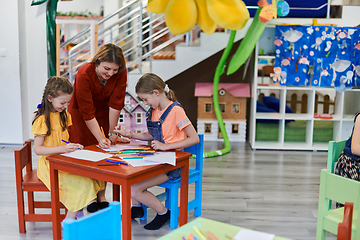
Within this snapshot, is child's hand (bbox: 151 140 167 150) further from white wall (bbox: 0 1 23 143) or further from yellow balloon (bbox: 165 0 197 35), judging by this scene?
white wall (bbox: 0 1 23 143)

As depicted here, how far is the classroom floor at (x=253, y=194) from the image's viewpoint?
2.23 meters

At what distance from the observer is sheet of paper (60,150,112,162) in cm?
179

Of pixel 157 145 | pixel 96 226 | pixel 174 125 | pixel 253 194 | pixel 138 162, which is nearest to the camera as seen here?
pixel 96 226

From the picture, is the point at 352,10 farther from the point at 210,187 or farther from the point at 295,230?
the point at 295,230

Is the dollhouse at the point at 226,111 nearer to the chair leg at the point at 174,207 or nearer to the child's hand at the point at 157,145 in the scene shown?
the chair leg at the point at 174,207

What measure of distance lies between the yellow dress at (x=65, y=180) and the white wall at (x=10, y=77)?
2.52m

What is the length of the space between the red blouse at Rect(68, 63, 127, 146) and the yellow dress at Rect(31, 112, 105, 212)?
0.19 metres

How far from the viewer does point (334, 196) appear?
1.50m

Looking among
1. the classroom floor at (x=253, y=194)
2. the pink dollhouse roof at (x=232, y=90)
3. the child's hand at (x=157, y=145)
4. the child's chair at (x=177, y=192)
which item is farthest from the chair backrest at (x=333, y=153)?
the pink dollhouse roof at (x=232, y=90)

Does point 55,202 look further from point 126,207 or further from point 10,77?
point 10,77

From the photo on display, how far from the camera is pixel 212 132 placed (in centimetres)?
478

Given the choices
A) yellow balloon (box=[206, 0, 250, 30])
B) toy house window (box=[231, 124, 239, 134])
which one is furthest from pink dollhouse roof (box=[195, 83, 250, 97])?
yellow balloon (box=[206, 0, 250, 30])

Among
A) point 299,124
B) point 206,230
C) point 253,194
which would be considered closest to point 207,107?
point 299,124

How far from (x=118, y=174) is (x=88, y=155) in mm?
353
